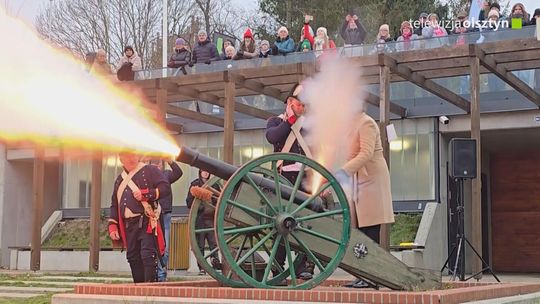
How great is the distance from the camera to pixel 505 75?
16.5 metres

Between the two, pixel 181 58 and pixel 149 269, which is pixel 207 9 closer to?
pixel 181 58

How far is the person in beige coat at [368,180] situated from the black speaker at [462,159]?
5192mm

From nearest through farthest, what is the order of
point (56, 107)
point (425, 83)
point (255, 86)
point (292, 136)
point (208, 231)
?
point (56, 107) < point (208, 231) < point (292, 136) < point (425, 83) < point (255, 86)

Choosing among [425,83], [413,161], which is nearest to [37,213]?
[413,161]

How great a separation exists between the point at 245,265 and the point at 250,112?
491 inches

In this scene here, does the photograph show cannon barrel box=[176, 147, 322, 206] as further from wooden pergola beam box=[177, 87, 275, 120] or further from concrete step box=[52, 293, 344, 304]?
wooden pergola beam box=[177, 87, 275, 120]

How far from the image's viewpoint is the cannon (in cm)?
694

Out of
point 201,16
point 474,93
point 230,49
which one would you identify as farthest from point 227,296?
point 201,16

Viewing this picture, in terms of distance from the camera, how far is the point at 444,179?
19.6 metres

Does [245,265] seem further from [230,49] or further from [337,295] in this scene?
[230,49]

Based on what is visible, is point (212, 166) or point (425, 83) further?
point (425, 83)

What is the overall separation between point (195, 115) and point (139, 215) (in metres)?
11.8

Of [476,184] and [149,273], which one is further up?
[476,184]

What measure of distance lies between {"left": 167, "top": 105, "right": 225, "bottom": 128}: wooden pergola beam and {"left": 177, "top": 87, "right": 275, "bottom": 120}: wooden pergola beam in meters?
0.88
